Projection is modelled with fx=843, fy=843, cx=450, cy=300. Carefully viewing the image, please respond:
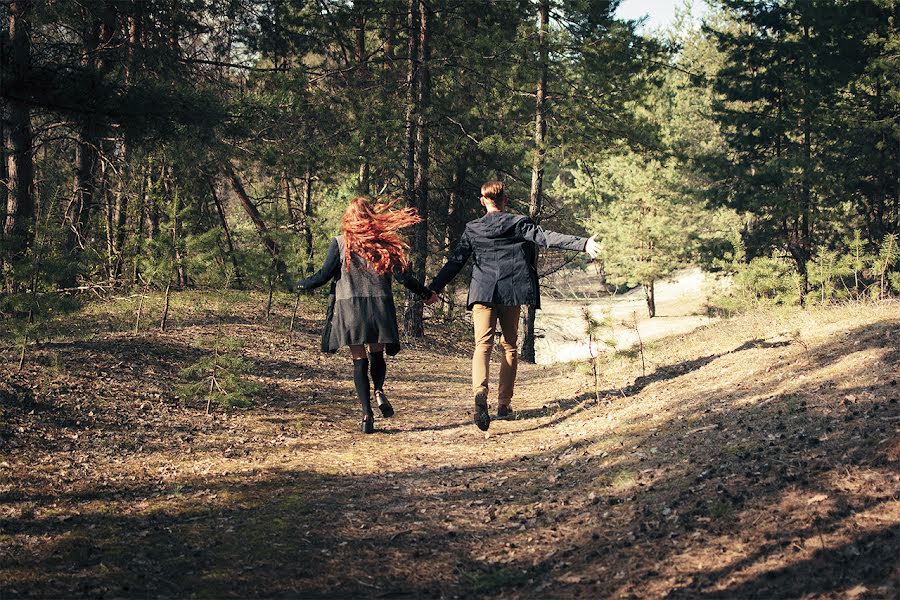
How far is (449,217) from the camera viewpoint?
2258 centimetres

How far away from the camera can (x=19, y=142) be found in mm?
13094

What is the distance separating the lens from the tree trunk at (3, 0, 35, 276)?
852cm

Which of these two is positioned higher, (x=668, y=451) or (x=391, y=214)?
(x=391, y=214)

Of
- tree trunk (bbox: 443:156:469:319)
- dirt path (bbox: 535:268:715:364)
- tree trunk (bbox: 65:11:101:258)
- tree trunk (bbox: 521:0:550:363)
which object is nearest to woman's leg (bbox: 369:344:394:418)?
tree trunk (bbox: 65:11:101:258)

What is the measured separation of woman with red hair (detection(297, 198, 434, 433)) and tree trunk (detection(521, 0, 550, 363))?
9.70m

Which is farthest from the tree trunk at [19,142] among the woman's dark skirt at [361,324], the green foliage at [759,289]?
the green foliage at [759,289]

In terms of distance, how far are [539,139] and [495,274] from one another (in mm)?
11364

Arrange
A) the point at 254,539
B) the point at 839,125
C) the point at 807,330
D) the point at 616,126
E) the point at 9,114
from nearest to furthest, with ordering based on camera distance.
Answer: the point at 254,539, the point at 807,330, the point at 9,114, the point at 616,126, the point at 839,125

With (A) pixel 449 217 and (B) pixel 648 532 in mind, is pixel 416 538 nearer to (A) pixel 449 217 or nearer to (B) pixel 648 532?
(B) pixel 648 532

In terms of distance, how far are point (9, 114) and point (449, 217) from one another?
1185 centimetres

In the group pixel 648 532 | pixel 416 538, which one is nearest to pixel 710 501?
pixel 648 532

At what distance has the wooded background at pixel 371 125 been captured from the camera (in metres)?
10.2

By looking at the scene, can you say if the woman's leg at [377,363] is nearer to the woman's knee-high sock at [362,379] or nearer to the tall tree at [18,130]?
the woman's knee-high sock at [362,379]

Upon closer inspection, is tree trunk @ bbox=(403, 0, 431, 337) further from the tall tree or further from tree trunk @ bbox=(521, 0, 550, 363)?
the tall tree
